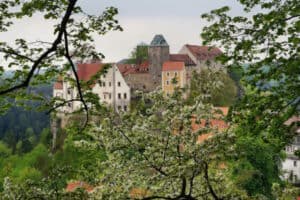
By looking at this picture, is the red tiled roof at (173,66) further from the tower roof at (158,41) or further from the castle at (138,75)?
the tower roof at (158,41)

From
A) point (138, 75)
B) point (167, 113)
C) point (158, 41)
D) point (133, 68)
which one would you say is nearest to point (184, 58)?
point (158, 41)

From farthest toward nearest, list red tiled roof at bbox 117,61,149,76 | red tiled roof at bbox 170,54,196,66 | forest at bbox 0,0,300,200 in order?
red tiled roof at bbox 170,54,196,66
red tiled roof at bbox 117,61,149,76
forest at bbox 0,0,300,200

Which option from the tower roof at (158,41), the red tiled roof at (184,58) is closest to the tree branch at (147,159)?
the tower roof at (158,41)

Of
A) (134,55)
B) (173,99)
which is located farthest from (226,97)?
(173,99)

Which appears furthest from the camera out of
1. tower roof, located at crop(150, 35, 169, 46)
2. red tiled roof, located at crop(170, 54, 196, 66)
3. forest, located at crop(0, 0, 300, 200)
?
red tiled roof, located at crop(170, 54, 196, 66)

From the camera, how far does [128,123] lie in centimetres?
1196

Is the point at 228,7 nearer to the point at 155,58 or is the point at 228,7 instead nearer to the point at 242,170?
the point at 242,170

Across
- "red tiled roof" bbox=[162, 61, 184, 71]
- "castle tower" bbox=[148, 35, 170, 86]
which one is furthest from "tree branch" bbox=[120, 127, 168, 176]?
"castle tower" bbox=[148, 35, 170, 86]

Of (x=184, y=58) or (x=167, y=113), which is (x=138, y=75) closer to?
(x=184, y=58)

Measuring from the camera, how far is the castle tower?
79.1 meters

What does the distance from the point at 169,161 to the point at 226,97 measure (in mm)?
61736

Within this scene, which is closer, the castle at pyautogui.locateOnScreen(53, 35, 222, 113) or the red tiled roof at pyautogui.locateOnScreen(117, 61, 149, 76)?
the castle at pyautogui.locateOnScreen(53, 35, 222, 113)

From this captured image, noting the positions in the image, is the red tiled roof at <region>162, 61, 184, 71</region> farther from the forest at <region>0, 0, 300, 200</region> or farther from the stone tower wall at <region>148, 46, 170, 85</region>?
the forest at <region>0, 0, 300, 200</region>

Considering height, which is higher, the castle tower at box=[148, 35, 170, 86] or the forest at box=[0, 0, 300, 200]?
the castle tower at box=[148, 35, 170, 86]
